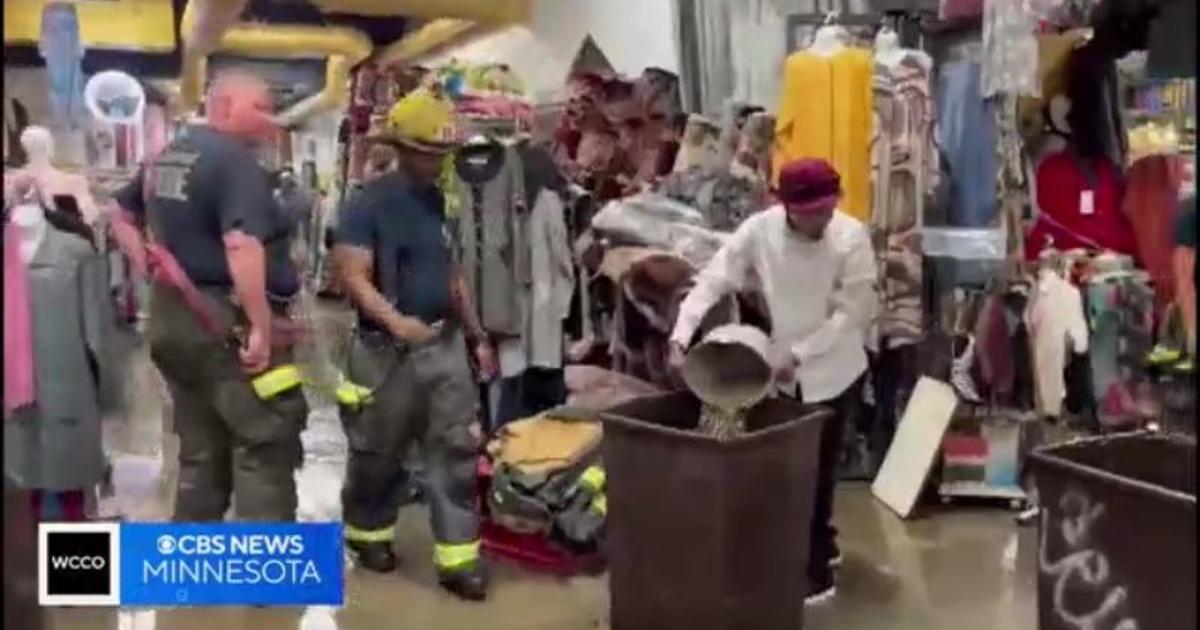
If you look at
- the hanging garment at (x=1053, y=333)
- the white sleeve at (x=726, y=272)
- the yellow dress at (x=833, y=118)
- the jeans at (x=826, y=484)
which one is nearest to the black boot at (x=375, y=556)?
A: the white sleeve at (x=726, y=272)

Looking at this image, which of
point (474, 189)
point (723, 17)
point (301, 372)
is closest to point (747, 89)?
point (723, 17)

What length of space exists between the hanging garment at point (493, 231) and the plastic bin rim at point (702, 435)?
1.28 metres

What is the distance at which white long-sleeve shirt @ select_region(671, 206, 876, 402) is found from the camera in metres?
4.81

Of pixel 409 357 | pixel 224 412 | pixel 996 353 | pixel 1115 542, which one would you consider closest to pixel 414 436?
pixel 409 357

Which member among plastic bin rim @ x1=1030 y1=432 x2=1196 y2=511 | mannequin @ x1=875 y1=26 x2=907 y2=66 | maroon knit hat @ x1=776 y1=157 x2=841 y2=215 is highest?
mannequin @ x1=875 y1=26 x2=907 y2=66

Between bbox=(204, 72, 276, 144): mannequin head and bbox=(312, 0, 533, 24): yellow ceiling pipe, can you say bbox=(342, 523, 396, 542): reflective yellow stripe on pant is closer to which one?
bbox=(204, 72, 276, 144): mannequin head

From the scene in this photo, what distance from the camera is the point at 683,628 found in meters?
4.37

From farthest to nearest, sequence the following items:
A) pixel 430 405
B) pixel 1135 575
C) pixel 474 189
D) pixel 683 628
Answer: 1. pixel 474 189
2. pixel 430 405
3. pixel 683 628
4. pixel 1135 575

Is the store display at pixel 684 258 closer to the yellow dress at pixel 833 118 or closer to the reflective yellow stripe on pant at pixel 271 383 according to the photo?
the yellow dress at pixel 833 118

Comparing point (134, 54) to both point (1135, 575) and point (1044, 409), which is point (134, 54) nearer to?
point (1135, 575)

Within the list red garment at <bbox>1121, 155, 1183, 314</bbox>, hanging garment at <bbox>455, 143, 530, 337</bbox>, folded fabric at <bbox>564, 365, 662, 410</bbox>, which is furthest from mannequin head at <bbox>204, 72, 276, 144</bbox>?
red garment at <bbox>1121, 155, 1183, 314</bbox>

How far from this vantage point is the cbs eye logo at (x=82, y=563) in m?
3.42

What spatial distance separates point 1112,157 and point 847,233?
1.36 m

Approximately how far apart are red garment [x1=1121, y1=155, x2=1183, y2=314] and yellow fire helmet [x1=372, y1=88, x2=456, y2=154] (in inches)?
76.5
